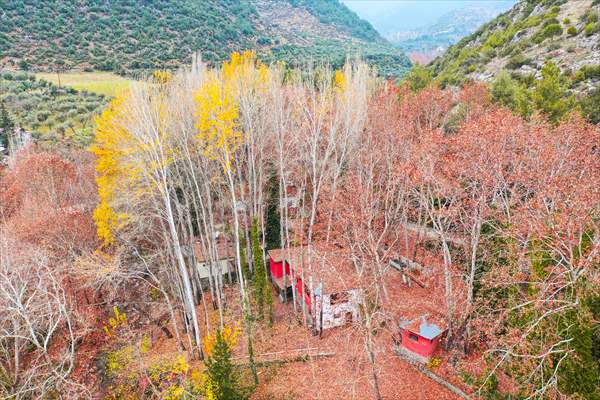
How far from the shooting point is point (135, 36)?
67.9 meters

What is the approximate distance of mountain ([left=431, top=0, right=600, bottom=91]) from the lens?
33062 mm

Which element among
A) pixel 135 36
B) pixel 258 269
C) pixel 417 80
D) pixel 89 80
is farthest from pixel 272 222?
pixel 135 36

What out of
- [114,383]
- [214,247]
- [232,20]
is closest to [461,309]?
[214,247]

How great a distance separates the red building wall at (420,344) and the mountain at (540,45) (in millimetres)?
25729

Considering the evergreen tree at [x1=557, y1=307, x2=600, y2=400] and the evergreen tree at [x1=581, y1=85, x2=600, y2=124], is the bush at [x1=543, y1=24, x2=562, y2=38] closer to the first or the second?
the evergreen tree at [x1=581, y1=85, x2=600, y2=124]

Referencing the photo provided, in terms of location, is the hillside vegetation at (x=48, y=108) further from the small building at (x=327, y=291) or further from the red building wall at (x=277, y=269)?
the small building at (x=327, y=291)

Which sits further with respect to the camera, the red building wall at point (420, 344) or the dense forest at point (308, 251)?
the red building wall at point (420, 344)

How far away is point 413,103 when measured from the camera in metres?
27.1

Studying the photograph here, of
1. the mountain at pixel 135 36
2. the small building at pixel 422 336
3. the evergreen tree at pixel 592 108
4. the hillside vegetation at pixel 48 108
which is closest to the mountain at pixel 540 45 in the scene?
the evergreen tree at pixel 592 108

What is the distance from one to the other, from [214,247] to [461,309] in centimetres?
1380

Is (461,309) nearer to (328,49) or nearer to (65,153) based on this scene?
(65,153)

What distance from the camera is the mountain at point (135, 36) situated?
59.0m

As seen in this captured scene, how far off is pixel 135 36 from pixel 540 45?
6528cm

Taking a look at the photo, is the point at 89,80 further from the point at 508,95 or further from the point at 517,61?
the point at 517,61
